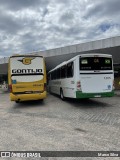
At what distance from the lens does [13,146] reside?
604cm

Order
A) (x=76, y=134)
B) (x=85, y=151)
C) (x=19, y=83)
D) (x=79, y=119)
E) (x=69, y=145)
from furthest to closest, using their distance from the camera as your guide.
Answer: (x=19, y=83), (x=79, y=119), (x=76, y=134), (x=69, y=145), (x=85, y=151)

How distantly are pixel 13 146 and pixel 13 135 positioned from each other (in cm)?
121

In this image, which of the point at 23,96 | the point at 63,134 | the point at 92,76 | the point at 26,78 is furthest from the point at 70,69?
the point at 63,134

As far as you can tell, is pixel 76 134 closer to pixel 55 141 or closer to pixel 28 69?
pixel 55 141

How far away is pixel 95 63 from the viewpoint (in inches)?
498

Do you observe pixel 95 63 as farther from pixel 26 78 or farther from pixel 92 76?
pixel 26 78

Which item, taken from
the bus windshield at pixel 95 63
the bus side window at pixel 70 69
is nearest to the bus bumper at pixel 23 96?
the bus side window at pixel 70 69

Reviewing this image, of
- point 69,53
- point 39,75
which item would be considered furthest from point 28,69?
point 69,53

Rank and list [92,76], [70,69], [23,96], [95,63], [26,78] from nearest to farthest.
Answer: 1. [92,76]
2. [95,63]
3. [70,69]
4. [23,96]
5. [26,78]

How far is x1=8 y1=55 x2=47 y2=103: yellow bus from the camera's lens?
1405cm

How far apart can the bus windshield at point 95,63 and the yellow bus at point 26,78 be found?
10.5 ft

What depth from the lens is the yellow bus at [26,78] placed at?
46.1 ft

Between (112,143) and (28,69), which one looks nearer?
(112,143)

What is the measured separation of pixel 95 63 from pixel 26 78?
460 cm
